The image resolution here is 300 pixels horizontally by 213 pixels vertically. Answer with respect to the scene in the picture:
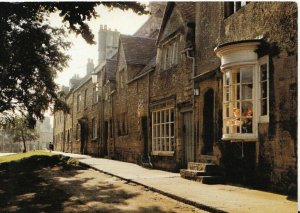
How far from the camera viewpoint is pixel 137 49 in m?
21.6

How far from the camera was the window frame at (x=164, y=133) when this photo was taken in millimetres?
14848

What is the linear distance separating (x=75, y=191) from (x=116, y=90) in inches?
546

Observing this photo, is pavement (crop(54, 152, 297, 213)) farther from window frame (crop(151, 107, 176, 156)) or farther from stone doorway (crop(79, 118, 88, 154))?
stone doorway (crop(79, 118, 88, 154))

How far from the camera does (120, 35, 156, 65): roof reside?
Answer: 20797 millimetres

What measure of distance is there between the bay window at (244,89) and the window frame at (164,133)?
473 cm

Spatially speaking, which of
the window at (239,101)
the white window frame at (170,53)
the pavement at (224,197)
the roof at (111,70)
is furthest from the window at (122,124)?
the window at (239,101)

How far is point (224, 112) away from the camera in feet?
33.6

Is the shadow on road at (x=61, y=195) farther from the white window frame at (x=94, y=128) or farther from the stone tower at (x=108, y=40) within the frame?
the stone tower at (x=108, y=40)

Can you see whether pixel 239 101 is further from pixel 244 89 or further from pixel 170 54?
pixel 170 54

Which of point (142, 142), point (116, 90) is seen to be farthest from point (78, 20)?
point (116, 90)

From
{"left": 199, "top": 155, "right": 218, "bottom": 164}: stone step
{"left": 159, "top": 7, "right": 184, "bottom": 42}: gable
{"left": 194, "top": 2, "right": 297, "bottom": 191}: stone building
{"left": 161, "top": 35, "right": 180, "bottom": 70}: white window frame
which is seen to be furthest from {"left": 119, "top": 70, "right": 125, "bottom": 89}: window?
{"left": 199, "top": 155, "right": 218, "bottom": 164}: stone step

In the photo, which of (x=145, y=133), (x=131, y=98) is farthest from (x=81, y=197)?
(x=131, y=98)

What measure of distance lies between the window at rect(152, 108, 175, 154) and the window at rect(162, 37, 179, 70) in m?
1.87

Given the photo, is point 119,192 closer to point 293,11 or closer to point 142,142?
point 293,11
